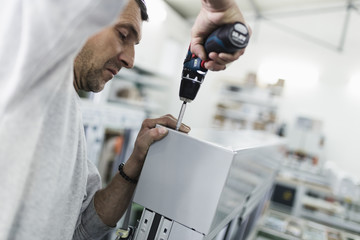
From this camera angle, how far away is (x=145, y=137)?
72 centimetres

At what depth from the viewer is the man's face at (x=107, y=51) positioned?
2.55ft

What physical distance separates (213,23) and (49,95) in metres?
0.40

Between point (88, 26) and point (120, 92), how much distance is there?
4.87 metres

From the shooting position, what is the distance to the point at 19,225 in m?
0.54

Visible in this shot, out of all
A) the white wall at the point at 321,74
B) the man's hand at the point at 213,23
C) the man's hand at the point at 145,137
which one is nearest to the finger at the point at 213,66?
the man's hand at the point at 213,23

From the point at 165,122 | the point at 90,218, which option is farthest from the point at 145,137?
the point at 90,218

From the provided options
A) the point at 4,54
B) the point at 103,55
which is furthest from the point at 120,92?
the point at 4,54

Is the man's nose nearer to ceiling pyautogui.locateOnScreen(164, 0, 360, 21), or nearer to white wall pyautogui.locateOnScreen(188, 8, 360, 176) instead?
ceiling pyautogui.locateOnScreen(164, 0, 360, 21)

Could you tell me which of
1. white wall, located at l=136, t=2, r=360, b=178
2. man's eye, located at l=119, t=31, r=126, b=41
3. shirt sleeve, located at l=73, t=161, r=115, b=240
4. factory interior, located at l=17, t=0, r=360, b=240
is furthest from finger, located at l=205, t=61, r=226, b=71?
white wall, located at l=136, t=2, r=360, b=178

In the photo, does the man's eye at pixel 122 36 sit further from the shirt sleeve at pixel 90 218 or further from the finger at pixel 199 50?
the shirt sleeve at pixel 90 218

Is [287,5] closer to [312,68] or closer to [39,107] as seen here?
[312,68]

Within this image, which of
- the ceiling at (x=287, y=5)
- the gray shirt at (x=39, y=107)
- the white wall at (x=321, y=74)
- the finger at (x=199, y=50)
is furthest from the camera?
the white wall at (x=321, y=74)

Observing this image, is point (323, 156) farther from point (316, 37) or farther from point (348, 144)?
point (316, 37)

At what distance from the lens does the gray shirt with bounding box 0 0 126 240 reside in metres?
0.39
